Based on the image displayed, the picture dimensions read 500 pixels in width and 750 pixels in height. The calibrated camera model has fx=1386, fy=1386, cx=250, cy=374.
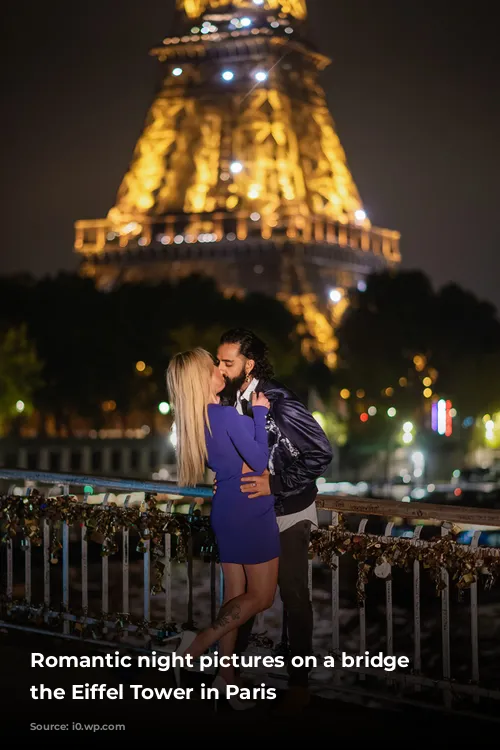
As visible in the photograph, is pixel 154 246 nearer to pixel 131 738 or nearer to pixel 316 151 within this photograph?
pixel 316 151

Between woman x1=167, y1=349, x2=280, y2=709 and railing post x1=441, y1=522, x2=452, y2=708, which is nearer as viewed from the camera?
woman x1=167, y1=349, x2=280, y2=709

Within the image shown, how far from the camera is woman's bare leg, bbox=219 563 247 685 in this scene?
8.95 meters

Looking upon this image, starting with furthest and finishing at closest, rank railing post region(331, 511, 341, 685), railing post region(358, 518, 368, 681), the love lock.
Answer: railing post region(331, 511, 341, 685), railing post region(358, 518, 368, 681), the love lock

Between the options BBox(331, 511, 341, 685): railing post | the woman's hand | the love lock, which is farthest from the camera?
BBox(331, 511, 341, 685): railing post

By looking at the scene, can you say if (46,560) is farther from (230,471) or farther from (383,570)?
(383,570)

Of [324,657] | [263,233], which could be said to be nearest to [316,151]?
[263,233]

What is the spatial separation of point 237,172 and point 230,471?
113894 mm

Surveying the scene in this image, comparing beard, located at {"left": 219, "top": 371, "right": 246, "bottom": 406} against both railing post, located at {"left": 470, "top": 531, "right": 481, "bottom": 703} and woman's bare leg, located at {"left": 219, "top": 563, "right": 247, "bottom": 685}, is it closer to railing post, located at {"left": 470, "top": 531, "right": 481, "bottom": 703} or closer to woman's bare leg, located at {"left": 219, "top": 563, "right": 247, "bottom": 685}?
woman's bare leg, located at {"left": 219, "top": 563, "right": 247, "bottom": 685}

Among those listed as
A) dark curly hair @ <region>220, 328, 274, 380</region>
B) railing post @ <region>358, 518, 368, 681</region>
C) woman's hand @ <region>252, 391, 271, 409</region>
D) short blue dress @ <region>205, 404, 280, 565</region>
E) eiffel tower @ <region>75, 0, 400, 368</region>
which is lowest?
railing post @ <region>358, 518, 368, 681</region>

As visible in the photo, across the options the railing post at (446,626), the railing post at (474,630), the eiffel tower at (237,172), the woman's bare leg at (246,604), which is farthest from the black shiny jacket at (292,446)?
the eiffel tower at (237,172)

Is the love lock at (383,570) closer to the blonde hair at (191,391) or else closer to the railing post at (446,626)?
the railing post at (446,626)

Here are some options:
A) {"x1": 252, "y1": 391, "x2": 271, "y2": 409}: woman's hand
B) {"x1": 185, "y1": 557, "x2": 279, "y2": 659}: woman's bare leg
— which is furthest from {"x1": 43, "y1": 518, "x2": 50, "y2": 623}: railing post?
{"x1": 252, "y1": 391, "x2": 271, "y2": 409}: woman's hand

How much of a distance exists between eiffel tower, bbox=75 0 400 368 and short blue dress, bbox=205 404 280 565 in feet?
341

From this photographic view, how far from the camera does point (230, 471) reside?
8781 mm
